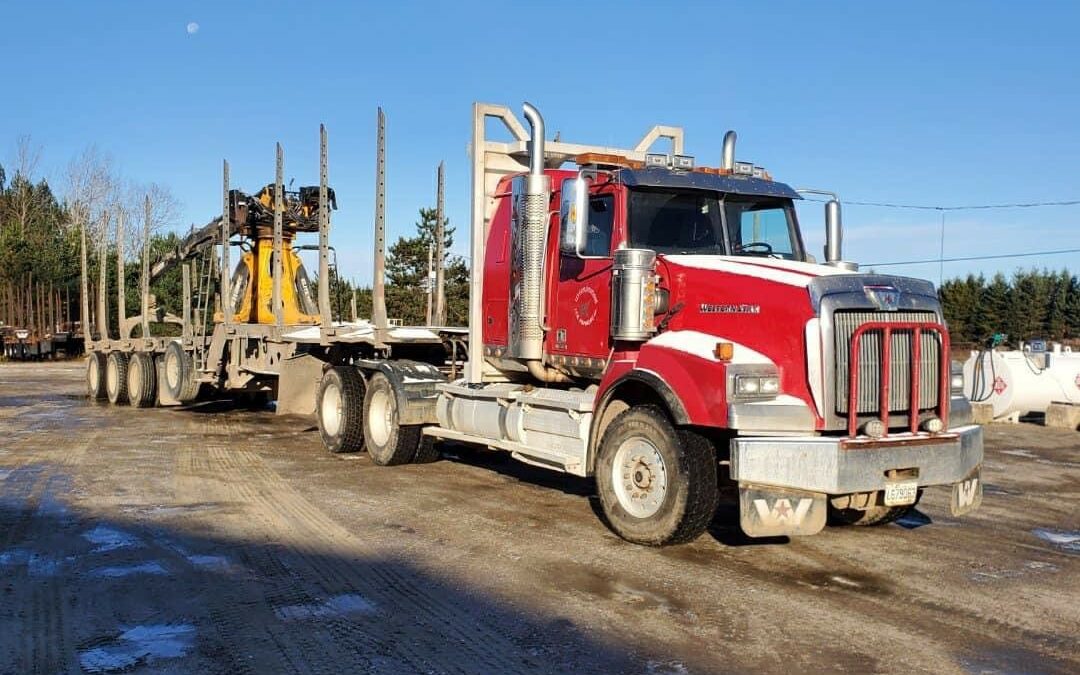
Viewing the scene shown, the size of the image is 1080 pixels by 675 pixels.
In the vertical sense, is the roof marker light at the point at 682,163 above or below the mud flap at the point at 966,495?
above

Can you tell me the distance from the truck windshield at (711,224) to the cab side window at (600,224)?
0.19 metres

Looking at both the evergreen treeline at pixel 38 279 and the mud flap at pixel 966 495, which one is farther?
the evergreen treeline at pixel 38 279

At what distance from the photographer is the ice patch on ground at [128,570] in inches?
243

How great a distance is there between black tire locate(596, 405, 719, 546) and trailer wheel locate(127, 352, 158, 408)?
1476 centimetres

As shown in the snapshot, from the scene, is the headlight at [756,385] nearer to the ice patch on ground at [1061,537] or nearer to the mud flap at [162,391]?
the ice patch on ground at [1061,537]

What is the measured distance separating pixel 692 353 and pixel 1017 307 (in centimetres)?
7193

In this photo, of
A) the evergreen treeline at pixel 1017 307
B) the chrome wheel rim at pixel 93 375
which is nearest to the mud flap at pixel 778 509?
the chrome wheel rim at pixel 93 375

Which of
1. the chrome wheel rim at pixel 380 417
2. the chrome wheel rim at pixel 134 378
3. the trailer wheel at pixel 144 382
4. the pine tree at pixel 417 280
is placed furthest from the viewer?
the pine tree at pixel 417 280

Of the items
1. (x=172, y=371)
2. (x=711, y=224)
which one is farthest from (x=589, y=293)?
(x=172, y=371)

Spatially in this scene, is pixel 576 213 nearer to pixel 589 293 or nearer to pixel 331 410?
Answer: pixel 589 293

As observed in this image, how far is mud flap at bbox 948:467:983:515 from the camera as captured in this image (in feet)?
22.3

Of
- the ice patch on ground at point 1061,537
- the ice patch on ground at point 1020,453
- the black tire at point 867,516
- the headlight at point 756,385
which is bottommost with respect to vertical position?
the ice patch on ground at point 1020,453

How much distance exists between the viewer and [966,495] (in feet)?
22.5

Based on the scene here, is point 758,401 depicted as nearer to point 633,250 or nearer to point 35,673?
point 633,250
